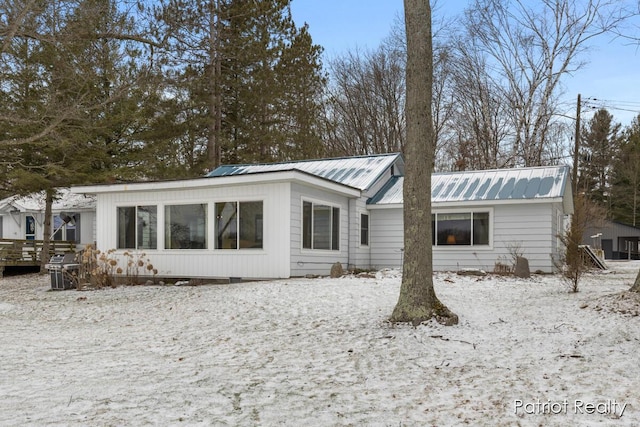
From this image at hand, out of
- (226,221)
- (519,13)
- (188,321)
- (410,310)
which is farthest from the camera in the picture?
(519,13)

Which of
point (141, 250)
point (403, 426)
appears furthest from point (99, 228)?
point (403, 426)

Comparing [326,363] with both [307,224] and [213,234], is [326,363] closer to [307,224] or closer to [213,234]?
[307,224]

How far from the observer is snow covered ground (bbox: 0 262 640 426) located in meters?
4.04

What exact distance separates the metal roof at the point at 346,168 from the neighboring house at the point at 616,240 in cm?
2184

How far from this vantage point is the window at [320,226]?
44.2 feet

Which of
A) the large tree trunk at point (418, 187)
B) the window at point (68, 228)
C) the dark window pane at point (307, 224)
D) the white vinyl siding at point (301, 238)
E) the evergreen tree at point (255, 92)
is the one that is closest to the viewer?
the large tree trunk at point (418, 187)

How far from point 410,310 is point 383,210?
9.74 m

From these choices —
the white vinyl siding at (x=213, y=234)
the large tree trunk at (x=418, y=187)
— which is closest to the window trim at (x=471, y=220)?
the white vinyl siding at (x=213, y=234)

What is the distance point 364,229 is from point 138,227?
6593 mm

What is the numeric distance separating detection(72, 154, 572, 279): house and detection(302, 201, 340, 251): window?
1.0 inches

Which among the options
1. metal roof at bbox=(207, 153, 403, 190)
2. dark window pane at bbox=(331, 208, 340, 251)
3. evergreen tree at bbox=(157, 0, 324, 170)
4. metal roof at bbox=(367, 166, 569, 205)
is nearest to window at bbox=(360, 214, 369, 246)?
metal roof at bbox=(367, 166, 569, 205)

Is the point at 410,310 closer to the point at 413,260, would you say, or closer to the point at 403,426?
the point at 413,260

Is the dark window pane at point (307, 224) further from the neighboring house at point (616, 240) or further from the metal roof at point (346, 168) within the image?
the neighboring house at point (616, 240)

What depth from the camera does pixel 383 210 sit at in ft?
54.7
